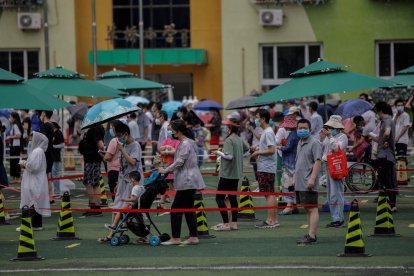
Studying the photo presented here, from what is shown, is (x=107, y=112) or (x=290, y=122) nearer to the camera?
(x=107, y=112)

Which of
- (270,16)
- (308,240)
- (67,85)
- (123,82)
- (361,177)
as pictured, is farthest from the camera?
(270,16)

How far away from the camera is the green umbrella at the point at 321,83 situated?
2072cm

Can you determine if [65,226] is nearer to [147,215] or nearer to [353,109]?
[147,215]

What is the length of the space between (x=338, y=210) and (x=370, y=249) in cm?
301

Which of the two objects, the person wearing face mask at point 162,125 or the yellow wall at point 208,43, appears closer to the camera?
the person wearing face mask at point 162,125

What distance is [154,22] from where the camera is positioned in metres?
51.2

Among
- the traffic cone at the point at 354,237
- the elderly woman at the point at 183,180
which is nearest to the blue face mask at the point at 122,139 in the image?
the elderly woman at the point at 183,180

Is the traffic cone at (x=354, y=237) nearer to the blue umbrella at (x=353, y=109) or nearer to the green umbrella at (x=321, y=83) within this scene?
the green umbrella at (x=321, y=83)

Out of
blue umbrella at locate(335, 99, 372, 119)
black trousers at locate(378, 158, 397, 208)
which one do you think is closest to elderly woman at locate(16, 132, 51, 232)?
black trousers at locate(378, 158, 397, 208)

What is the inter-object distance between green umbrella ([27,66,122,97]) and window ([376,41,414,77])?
22.3m

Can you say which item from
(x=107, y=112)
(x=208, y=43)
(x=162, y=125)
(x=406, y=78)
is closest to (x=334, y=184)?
(x=107, y=112)

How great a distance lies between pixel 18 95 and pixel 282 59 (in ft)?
99.2

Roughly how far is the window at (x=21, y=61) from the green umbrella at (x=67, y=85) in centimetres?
2211

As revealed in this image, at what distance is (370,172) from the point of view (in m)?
25.1
